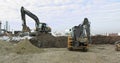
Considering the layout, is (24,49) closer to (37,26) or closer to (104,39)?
(37,26)

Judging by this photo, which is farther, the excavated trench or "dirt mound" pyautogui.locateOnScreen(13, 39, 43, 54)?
the excavated trench

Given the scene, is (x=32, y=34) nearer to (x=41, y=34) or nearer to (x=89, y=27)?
(x=41, y=34)

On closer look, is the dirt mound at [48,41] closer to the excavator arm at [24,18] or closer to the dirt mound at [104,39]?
the excavator arm at [24,18]

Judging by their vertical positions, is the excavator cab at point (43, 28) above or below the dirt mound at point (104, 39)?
above

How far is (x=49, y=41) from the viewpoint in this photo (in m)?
38.2

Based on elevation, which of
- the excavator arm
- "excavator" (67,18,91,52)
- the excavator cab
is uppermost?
the excavator arm

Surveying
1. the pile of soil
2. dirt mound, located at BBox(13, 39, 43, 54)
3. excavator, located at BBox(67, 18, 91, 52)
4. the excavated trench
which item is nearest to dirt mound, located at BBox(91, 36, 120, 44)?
the pile of soil

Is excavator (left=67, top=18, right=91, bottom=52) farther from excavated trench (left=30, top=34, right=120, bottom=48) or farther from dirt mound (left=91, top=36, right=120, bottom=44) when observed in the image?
dirt mound (left=91, top=36, right=120, bottom=44)

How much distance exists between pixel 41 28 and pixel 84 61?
77.0 feet

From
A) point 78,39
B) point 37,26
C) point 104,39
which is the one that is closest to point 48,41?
point 37,26

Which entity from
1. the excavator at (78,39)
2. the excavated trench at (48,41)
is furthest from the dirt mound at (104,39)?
the excavator at (78,39)

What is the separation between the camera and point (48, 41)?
125ft

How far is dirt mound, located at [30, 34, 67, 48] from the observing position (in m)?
36.7

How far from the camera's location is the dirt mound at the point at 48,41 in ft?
120
